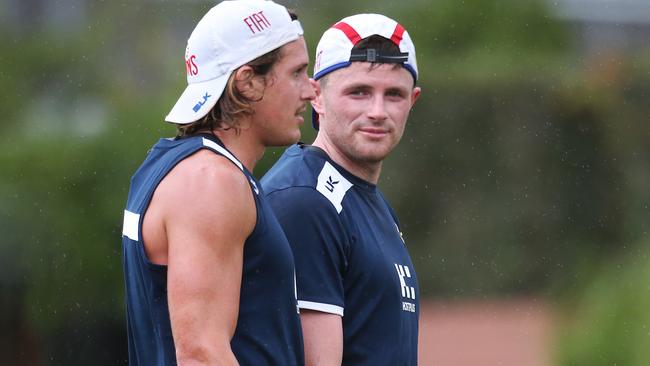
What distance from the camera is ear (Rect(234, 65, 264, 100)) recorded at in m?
3.41

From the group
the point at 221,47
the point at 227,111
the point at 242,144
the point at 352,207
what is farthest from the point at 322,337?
the point at 221,47

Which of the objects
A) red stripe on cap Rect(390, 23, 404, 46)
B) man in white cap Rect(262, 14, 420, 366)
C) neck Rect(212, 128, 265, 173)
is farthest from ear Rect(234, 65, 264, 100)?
red stripe on cap Rect(390, 23, 404, 46)

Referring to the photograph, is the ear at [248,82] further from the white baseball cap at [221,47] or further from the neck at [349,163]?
the neck at [349,163]

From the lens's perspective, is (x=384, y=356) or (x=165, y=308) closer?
(x=165, y=308)

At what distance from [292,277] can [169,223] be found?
1.45 feet

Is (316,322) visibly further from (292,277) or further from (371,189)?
(371,189)

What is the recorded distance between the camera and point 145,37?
1290cm

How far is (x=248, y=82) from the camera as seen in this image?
11.3 ft

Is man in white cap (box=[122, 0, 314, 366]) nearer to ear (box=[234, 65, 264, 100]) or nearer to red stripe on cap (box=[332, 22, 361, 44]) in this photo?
ear (box=[234, 65, 264, 100])

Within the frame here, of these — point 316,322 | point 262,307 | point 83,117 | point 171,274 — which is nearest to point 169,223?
point 171,274

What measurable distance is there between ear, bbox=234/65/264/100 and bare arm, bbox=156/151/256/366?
0.35 meters

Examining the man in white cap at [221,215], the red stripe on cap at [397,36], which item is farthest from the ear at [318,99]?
the man in white cap at [221,215]

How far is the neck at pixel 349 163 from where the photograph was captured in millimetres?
4156

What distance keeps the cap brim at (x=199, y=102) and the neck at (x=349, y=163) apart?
84 centimetres
